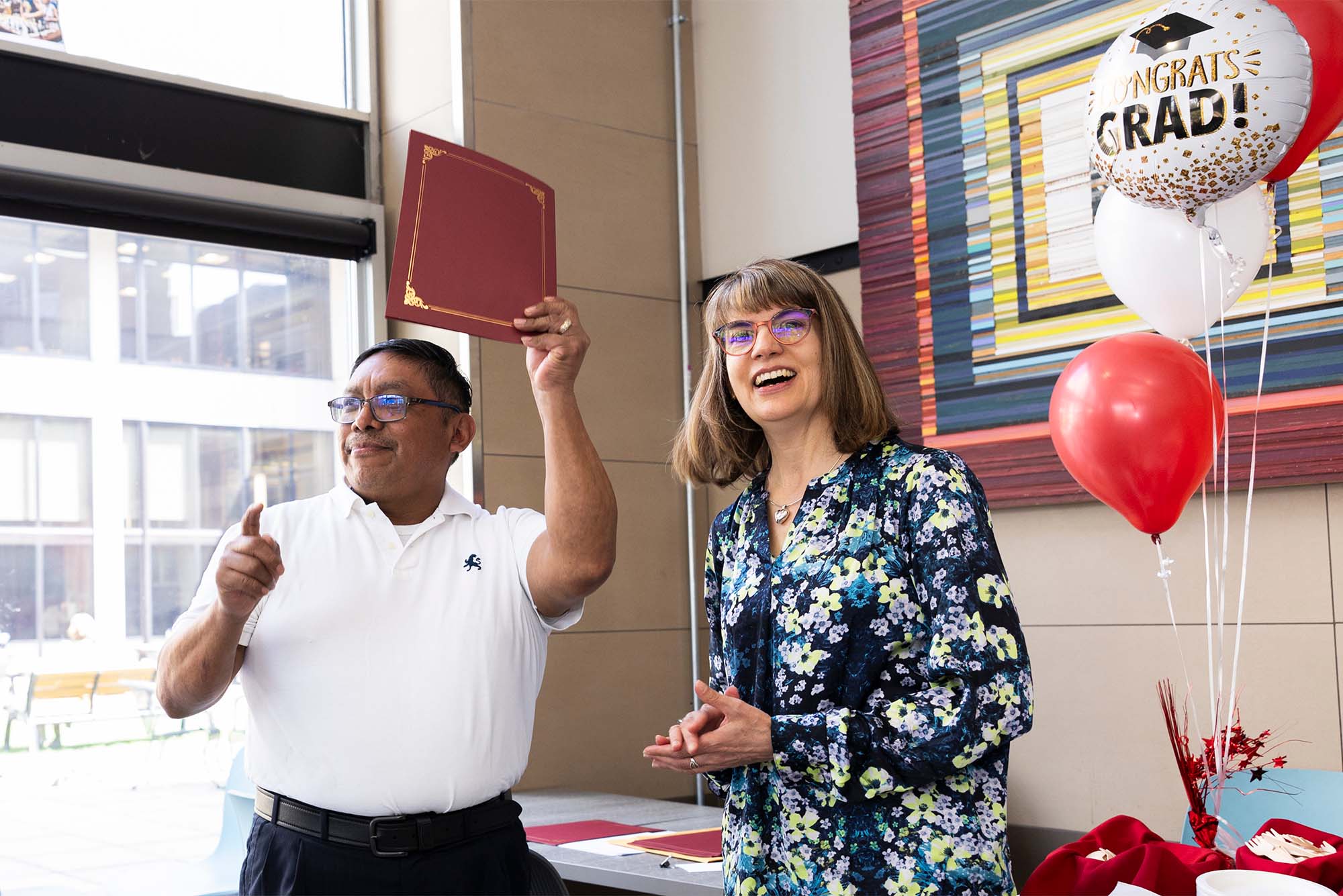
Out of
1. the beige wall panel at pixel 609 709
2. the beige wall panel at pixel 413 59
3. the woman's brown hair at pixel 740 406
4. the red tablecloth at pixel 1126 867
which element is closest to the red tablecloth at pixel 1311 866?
the red tablecloth at pixel 1126 867

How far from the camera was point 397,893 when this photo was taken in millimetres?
1742

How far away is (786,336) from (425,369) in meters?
0.64

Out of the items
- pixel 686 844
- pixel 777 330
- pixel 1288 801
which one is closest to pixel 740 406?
pixel 777 330

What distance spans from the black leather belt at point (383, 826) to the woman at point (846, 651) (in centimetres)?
38

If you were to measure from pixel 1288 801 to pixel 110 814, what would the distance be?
2.89m

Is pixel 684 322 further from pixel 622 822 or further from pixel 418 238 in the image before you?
pixel 418 238

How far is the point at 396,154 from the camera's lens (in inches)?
153

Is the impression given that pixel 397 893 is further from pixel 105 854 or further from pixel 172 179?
pixel 172 179

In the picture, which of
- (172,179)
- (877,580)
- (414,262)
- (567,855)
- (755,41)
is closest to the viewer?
(877,580)

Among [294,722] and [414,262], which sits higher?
[414,262]

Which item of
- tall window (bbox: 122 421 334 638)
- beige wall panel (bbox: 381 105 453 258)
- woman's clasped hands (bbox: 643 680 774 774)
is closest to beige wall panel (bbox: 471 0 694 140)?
beige wall panel (bbox: 381 105 453 258)

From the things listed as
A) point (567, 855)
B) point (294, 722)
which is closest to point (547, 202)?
point (294, 722)

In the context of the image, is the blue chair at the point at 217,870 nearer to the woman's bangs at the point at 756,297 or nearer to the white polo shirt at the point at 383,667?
the white polo shirt at the point at 383,667

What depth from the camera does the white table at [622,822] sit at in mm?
2414
